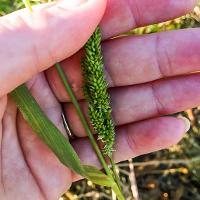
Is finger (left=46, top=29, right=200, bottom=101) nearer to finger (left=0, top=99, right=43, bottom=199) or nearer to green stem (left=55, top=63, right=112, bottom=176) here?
Result: green stem (left=55, top=63, right=112, bottom=176)

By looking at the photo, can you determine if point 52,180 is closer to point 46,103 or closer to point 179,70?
point 46,103

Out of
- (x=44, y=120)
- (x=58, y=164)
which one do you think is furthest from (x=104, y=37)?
(x=58, y=164)

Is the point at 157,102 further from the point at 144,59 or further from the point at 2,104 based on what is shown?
the point at 2,104

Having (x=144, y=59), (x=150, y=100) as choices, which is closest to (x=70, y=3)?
(x=144, y=59)

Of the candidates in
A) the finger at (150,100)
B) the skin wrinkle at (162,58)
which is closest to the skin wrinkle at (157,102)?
the finger at (150,100)

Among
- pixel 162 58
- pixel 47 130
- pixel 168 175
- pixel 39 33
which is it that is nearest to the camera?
pixel 39 33
